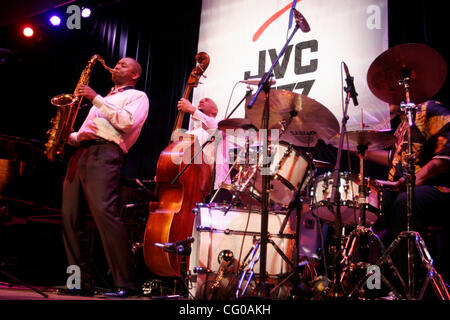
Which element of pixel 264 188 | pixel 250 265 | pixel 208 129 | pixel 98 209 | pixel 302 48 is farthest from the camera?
pixel 302 48

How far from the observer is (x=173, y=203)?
4055mm

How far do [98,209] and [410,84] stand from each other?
2.47m

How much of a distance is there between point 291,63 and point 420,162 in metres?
1.97

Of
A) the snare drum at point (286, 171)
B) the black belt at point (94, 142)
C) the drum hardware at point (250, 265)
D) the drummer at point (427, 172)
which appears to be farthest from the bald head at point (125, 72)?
the drummer at point (427, 172)

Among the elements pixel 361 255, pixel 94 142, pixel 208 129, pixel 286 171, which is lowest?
pixel 361 255

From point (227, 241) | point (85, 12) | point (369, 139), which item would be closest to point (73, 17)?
point (85, 12)

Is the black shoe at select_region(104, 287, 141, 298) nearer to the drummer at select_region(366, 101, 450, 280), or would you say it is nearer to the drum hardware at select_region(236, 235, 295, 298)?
the drum hardware at select_region(236, 235, 295, 298)

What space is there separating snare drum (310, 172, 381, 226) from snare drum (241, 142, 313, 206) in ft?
0.65

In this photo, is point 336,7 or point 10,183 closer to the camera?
point 10,183

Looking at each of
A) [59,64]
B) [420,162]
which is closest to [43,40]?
[59,64]

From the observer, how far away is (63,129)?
379 centimetres

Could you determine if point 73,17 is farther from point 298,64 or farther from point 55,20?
point 298,64

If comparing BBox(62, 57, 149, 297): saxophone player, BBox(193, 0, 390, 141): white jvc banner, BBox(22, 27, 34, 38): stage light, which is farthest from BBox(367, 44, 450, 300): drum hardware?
BBox(22, 27, 34, 38): stage light
